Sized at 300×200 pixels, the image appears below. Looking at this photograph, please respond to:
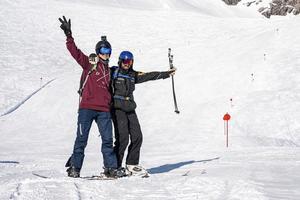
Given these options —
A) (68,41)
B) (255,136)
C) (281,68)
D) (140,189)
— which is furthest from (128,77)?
(281,68)

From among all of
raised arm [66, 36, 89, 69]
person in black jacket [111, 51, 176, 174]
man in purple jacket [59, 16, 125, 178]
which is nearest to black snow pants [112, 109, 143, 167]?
person in black jacket [111, 51, 176, 174]

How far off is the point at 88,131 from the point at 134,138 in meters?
0.84

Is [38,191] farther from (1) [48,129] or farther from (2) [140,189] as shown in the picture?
(1) [48,129]

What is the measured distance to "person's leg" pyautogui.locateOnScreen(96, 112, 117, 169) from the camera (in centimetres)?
725

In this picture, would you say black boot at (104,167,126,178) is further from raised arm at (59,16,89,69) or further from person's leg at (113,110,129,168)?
raised arm at (59,16,89,69)

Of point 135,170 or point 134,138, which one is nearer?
point 135,170

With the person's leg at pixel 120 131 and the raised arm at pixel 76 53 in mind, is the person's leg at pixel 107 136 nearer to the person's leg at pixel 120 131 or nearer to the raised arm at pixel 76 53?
the person's leg at pixel 120 131

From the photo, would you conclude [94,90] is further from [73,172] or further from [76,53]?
[73,172]

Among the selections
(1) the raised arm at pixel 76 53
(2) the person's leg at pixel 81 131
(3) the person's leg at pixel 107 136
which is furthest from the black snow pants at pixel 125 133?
(1) the raised arm at pixel 76 53

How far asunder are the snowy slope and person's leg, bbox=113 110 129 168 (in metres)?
0.70

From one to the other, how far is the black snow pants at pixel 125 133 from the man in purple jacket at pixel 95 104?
367mm

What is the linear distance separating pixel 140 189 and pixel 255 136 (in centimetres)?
1185

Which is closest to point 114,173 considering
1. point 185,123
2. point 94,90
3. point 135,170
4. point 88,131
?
point 135,170

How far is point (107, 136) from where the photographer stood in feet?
23.9
